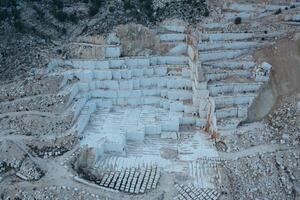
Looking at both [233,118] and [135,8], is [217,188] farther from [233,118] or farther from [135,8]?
[135,8]

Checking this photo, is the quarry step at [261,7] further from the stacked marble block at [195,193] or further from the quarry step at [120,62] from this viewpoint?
the stacked marble block at [195,193]

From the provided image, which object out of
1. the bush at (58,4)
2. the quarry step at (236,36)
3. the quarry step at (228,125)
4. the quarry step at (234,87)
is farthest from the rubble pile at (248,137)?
the bush at (58,4)

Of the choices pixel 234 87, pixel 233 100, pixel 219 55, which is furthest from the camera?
pixel 219 55

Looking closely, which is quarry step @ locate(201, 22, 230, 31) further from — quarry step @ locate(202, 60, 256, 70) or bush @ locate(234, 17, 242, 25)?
quarry step @ locate(202, 60, 256, 70)

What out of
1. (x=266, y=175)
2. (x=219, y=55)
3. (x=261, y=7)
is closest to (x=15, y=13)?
(x=219, y=55)

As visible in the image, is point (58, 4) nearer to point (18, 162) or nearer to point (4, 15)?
point (4, 15)
